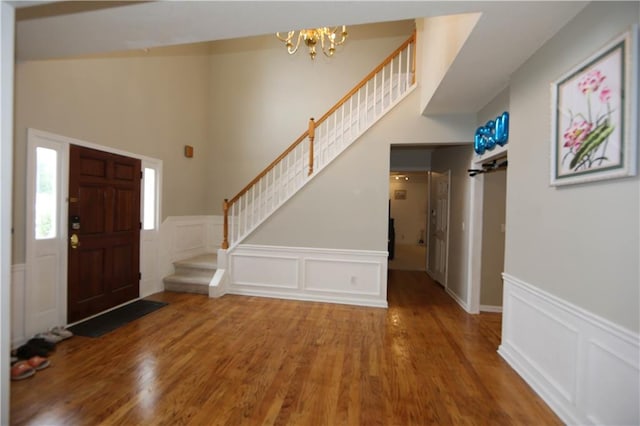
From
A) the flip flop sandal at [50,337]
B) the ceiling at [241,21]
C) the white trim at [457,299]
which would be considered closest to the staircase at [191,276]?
the flip flop sandal at [50,337]

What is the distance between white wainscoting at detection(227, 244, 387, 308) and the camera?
4.04m

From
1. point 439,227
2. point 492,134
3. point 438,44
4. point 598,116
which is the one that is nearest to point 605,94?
point 598,116

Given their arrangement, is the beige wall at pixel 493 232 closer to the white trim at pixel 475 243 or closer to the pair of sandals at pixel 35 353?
the white trim at pixel 475 243

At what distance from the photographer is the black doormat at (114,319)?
3.01 meters

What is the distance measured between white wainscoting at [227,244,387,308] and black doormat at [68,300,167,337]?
3.76 ft

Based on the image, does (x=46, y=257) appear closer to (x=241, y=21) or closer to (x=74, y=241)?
(x=74, y=241)

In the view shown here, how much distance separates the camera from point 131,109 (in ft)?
12.8

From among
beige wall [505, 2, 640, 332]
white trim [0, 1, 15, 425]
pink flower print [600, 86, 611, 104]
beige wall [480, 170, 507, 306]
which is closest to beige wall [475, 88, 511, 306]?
beige wall [480, 170, 507, 306]

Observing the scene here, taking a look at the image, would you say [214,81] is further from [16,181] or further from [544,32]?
[544,32]

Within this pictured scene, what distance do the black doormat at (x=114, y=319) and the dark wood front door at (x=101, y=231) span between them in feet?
0.43

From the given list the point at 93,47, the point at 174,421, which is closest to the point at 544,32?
the point at 93,47

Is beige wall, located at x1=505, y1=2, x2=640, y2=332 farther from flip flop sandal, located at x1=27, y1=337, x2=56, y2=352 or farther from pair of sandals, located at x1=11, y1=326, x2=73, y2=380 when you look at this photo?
flip flop sandal, located at x1=27, y1=337, x2=56, y2=352

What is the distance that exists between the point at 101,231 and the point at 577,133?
4851 mm

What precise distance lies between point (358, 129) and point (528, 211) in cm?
257
